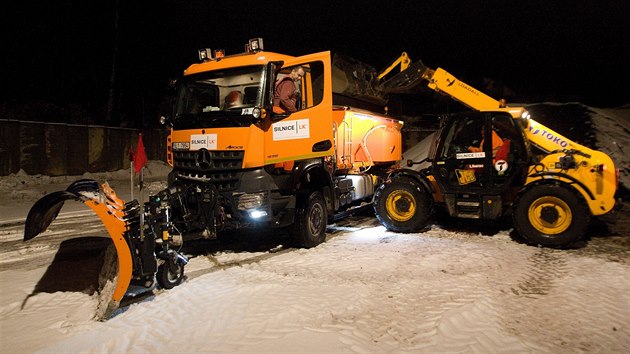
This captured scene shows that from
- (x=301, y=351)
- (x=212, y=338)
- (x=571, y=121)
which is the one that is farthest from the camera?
(x=571, y=121)

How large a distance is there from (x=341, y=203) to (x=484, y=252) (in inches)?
114

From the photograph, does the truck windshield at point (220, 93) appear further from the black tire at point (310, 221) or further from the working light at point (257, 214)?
the black tire at point (310, 221)

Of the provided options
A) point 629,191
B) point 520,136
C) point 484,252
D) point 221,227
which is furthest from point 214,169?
point 629,191

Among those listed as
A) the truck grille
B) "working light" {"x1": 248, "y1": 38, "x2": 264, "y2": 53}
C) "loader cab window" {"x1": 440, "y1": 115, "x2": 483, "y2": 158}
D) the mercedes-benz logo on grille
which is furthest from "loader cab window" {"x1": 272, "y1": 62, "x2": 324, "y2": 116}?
"loader cab window" {"x1": 440, "y1": 115, "x2": 483, "y2": 158}

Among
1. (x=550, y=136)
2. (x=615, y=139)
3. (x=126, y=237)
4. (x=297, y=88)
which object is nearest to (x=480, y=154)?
(x=550, y=136)

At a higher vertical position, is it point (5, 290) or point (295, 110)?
point (295, 110)

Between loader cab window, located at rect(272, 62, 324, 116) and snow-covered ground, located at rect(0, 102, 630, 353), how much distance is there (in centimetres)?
246

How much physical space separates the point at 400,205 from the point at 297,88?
10.6 ft

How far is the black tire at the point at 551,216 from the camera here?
6.69 meters

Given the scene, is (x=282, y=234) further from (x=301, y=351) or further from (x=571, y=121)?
(x=571, y=121)

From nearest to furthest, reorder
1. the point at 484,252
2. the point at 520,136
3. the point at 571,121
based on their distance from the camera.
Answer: the point at 484,252
the point at 520,136
the point at 571,121

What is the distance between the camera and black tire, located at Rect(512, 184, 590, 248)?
21.9ft

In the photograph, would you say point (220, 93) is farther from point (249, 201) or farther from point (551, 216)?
point (551, 216)

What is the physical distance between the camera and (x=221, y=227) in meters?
6.05
